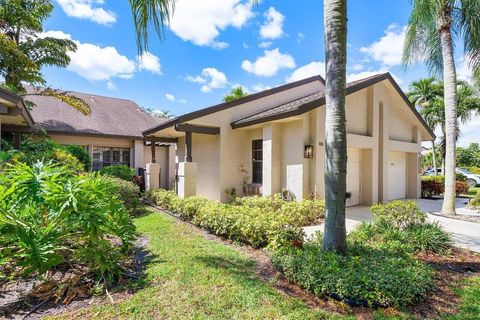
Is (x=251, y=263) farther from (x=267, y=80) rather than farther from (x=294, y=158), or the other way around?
(x=267, y=80)

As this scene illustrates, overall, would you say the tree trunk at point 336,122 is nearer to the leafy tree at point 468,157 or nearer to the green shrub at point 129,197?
the green shrub at point 129,197

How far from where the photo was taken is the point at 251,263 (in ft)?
17.4

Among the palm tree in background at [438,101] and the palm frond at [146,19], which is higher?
the palm tree in background at [438,101]

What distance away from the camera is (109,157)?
1784cm

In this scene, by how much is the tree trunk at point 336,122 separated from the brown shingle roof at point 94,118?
52.4 feet

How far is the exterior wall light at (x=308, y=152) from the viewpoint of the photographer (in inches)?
386

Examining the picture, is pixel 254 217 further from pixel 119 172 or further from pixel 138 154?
pixel 138 154

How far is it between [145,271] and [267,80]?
1551 centimetres

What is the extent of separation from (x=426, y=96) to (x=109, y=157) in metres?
27.7

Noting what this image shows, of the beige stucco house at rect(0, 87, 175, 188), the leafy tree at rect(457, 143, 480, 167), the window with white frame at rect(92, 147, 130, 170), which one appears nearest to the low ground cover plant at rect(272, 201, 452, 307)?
the beige stucco house at rect(0, 87, 175, 188)

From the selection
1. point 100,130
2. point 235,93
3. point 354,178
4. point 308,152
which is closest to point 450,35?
point 354,178

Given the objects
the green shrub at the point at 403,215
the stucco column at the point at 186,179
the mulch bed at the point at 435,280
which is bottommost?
the mulch bed at the point at 435,280

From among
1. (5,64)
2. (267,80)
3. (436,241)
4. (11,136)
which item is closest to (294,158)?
(436,241)

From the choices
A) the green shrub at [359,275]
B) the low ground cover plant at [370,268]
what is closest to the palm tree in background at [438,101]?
the low ground cover plant at [370,268]
